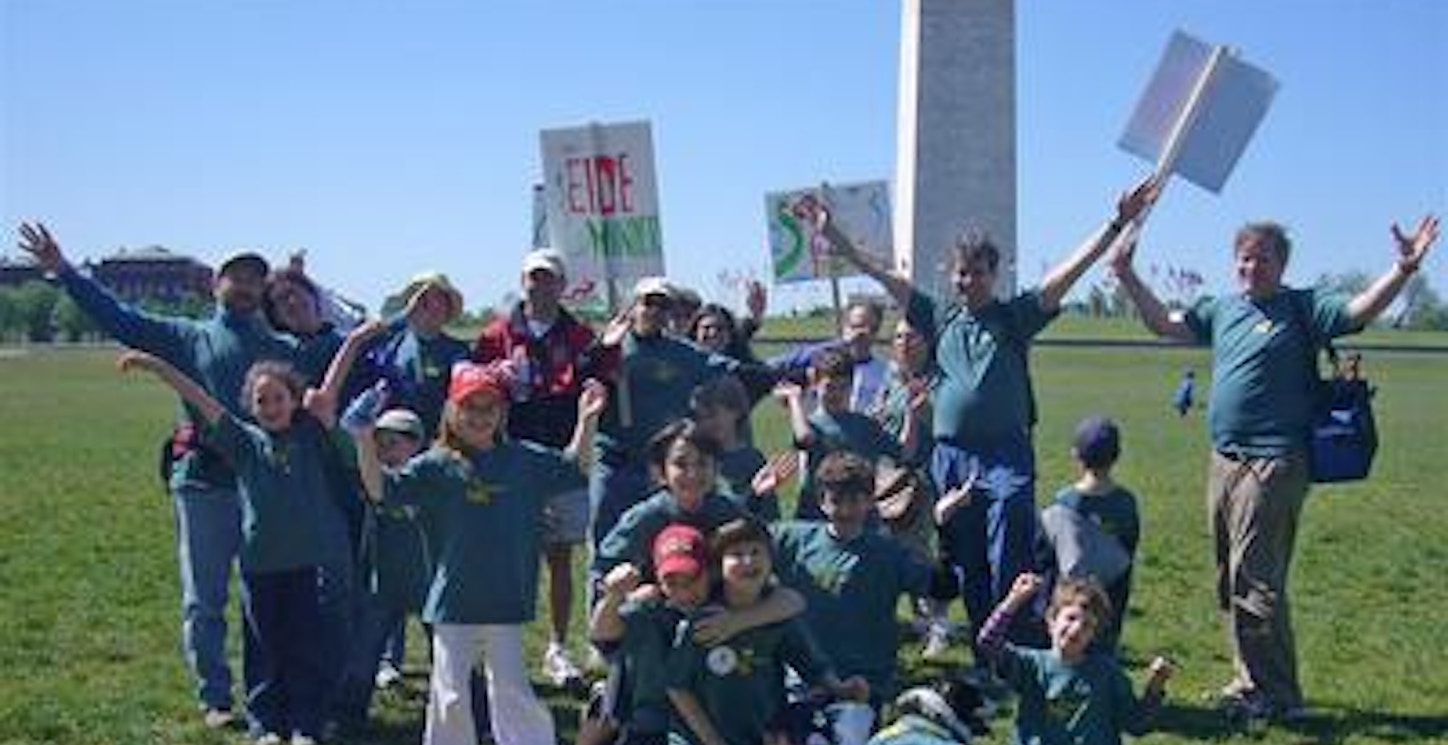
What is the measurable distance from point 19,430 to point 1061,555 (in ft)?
81.8

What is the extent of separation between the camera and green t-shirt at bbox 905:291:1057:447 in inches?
324

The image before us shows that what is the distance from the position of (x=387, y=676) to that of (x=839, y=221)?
7.95 meters

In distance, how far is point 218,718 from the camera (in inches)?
312

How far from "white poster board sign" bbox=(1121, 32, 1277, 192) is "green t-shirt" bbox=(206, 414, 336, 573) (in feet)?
13.5

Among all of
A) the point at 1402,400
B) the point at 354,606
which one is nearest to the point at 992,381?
the point at 354,606

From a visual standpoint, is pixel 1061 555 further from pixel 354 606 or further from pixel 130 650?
pixel 130 650

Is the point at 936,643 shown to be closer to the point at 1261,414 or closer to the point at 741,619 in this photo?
the point at 1261,414

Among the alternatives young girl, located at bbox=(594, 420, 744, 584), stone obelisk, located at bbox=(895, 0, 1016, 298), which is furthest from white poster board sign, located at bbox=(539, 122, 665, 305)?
stone obelisk, located at bbox=(895, 0, 1016, 298)

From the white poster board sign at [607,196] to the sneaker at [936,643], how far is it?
2.62m

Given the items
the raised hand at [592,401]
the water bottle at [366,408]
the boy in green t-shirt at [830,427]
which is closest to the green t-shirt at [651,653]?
the raised hand at [592,401]

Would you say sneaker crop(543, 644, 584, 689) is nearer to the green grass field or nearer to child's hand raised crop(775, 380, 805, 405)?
the green grass field

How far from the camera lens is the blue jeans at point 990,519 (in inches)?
324

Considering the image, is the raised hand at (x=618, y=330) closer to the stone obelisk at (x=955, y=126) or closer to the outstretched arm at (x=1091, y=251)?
the outstretched arm at (x=1091, y=251)

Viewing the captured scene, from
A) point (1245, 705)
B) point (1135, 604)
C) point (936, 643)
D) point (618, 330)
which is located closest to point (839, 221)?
point (1135, 604)
